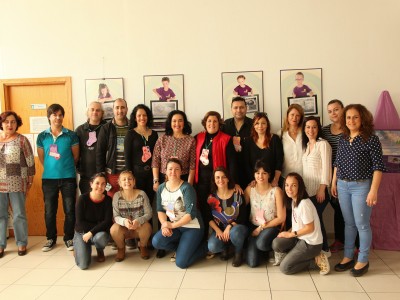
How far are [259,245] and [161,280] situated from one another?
2.99 ft

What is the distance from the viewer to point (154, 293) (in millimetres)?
2674

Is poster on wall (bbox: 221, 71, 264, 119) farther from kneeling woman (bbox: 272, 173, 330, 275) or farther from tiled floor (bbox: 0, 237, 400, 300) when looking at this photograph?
tiled floor (bbox: 0, 237, 400, 300)

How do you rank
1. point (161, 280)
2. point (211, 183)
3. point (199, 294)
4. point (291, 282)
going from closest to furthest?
point (199, 294) < point (291, 282) < point (161, 280) < point (211, 183)

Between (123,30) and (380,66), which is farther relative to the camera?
(123,30)

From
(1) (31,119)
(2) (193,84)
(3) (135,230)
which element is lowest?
(3) (135,230)

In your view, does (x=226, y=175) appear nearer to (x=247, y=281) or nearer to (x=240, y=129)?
(x=240, y=129)

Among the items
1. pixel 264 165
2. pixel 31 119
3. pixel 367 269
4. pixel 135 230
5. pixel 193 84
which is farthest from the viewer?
pixel 31 119

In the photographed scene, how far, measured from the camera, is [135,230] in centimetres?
336

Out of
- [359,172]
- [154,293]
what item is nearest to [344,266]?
[359,172]

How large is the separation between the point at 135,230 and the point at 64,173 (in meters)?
1.06

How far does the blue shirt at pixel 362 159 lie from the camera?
2.78 metres

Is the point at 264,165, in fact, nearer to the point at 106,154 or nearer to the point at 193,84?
the point at 193,84

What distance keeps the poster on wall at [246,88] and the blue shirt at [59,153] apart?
1.78m

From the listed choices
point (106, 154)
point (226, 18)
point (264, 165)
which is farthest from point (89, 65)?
point (264, 165)
